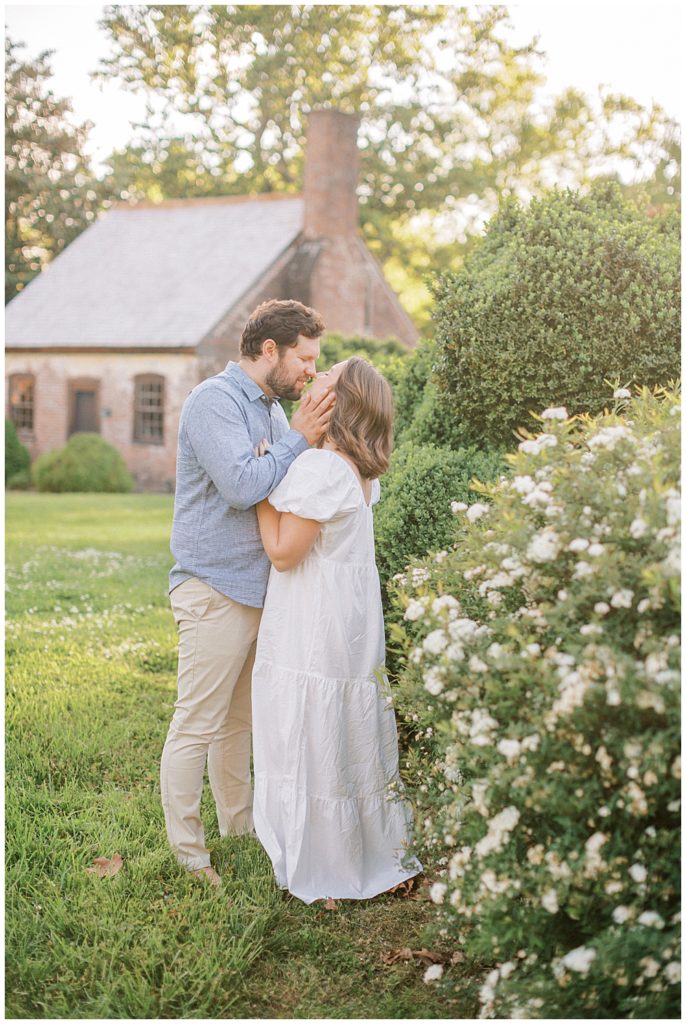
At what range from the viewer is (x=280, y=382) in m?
4.18

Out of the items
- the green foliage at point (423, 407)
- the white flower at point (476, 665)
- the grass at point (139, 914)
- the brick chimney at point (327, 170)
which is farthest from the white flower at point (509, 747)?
the brick chimney at point (327, 170)

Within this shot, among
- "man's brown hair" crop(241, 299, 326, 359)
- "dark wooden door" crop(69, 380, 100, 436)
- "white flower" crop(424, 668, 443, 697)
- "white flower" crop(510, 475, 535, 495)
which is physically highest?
"man's brown hair" crop(241, 299, 326, 359)

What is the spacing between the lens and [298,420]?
155 inches

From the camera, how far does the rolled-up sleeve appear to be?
3775mm

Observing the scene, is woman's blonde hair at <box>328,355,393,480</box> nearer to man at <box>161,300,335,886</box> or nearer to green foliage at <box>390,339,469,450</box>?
man at <box>161,300,335,886</box>

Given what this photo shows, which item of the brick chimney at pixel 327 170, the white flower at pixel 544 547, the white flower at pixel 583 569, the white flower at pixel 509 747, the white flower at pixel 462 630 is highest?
the brick chimney at pixel 327 170

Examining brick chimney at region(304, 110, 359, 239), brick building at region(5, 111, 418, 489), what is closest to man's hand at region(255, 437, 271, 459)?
brick building at region(5, 111, 418, 489)

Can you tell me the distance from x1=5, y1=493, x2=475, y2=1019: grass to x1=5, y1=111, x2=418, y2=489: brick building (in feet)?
65.1

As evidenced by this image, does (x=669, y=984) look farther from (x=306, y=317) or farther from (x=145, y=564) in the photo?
(x=145, y=564)

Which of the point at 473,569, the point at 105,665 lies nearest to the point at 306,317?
the point at 473,569

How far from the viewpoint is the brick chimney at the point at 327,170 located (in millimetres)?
26984

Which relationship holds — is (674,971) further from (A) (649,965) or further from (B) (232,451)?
(B) (232,451)

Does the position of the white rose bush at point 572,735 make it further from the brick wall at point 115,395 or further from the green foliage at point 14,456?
the green foliage at point 14,456

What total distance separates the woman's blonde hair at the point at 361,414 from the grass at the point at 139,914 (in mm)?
1831
